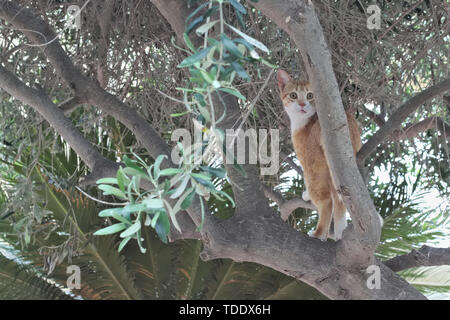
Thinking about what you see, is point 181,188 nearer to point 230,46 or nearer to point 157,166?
point 157,166

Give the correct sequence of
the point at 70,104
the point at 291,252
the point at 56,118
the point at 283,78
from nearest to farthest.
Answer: the point at 291,252, the point at 56,118, the point at 283,78, the point at 70,104

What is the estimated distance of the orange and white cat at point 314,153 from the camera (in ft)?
8.04

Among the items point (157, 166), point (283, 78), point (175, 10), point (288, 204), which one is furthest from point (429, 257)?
point (157, 166)

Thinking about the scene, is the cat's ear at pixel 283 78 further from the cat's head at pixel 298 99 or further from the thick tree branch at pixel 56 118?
Answer: the thick tree branch at pixel 56 118

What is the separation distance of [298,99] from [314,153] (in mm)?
309

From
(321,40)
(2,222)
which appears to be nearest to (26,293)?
(2,222)

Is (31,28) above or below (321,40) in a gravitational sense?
above

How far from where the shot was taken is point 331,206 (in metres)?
2.52

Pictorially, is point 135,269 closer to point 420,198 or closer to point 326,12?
point 420,198

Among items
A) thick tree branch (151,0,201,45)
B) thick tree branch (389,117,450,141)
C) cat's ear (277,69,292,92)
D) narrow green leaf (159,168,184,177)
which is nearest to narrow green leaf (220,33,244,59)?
narrow green leaf (159,168,184,177)

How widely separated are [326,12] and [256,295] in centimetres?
315

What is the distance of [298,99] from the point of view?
2.61m

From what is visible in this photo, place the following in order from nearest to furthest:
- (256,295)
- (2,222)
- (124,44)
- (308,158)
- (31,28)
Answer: (308,158)
(31,28)
(124,44)
(2,222)
(256,295)
